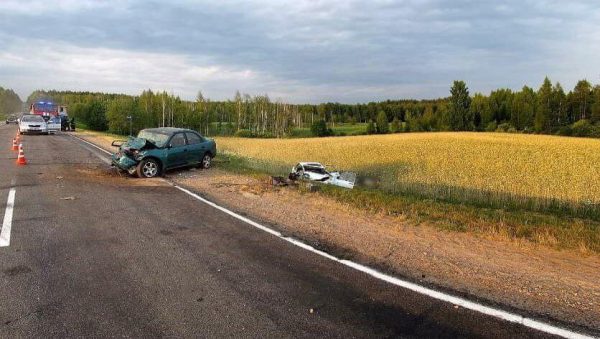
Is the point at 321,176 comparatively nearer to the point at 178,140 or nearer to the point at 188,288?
the point at 178,140

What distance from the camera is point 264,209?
959cm

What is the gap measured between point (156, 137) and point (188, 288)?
11.2 meters

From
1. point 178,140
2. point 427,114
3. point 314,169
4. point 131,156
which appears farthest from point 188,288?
point 427,114

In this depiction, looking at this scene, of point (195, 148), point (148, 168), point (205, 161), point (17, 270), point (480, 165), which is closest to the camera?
point (17, 270)

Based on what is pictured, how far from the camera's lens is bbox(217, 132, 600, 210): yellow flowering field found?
67.0 feet

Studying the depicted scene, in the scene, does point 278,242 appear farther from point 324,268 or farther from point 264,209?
point 264,209

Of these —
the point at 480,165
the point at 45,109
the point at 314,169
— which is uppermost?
the point at 45,109

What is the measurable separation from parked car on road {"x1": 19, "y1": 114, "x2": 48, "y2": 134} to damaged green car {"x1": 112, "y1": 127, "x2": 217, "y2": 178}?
77.6 ft

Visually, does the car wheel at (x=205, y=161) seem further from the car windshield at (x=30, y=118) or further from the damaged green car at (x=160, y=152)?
the car windshield at (x=30, y=118)

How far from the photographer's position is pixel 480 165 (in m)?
31.6

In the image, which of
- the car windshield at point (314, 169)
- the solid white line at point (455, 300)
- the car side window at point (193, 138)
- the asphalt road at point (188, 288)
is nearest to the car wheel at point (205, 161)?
the car side window at point (193, 138)

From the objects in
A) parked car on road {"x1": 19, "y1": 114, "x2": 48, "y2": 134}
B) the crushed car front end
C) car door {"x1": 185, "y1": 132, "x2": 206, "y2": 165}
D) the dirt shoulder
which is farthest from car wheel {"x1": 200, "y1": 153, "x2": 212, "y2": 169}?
parked car on road {"x1": 19, "y1": 114, "x2": 48, "y2": 134}

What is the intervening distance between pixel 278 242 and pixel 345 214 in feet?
8.67

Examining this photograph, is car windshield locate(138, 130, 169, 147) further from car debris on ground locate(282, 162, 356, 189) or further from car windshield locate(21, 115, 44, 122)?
car windshield locate(21, 115, 44, 122)
